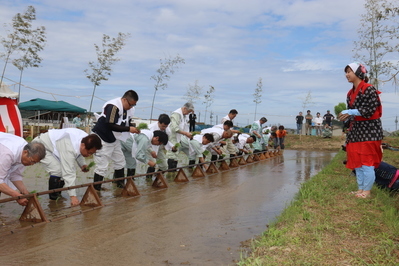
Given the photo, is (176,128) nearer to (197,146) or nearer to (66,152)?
(197,146)

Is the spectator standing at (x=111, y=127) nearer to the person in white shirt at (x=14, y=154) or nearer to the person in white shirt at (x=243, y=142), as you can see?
the person in white shirt at (x=14, y=154)

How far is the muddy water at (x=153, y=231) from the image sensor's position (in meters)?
3.64

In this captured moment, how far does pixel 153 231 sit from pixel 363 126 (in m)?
3.59

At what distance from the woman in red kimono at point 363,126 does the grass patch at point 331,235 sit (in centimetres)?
43

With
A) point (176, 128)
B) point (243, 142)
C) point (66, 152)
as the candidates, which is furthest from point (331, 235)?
point (243, 142)

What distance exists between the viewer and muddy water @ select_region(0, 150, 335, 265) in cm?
364

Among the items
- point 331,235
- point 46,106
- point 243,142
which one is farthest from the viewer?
point 46,106

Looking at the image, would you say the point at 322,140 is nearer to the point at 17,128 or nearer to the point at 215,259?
the point at 17,128

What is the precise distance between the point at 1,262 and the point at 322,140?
25.4 metres

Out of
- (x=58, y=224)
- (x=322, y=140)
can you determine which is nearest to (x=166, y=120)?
(x=58, y=224)

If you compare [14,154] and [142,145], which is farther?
[142,145]

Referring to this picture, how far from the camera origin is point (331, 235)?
3.94 m

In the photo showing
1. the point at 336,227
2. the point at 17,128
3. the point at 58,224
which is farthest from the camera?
the point at 17,128

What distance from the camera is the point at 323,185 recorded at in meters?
7.07
